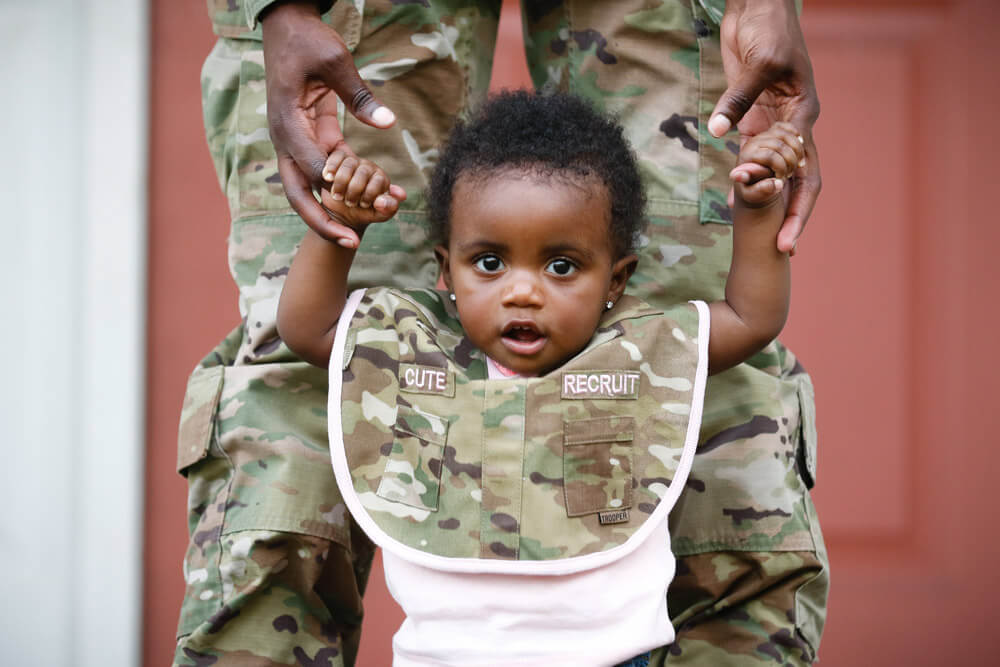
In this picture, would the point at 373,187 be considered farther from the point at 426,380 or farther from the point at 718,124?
the point at 718,124

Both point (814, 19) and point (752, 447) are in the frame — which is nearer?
point (752, 447)

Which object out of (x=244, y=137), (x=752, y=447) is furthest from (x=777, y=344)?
(x=244, y=137)

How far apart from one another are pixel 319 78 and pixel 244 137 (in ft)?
0.73

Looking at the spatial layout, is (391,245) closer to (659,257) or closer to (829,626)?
(659,257)

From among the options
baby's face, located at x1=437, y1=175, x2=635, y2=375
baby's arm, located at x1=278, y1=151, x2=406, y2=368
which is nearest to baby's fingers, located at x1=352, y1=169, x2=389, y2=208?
baby's arm, located at x1=278, y1=151, x2=406, y2=368

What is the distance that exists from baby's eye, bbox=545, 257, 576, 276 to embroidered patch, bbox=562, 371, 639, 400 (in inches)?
4.9

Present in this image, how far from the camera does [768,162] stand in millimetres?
1068

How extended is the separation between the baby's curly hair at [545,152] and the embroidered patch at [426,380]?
208 millimetres

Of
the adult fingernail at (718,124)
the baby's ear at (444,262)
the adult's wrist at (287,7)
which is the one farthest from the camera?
the baby's ear at (444,262)

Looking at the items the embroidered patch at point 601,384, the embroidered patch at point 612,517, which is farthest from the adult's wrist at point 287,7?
the embroidered patch at point 612,517

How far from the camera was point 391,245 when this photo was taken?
52.3 inches

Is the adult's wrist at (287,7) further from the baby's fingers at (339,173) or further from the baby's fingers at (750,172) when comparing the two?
the baby's fingers at (750,172)

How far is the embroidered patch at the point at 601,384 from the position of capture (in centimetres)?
115

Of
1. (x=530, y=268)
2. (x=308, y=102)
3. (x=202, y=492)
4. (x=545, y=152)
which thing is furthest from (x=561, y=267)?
(x=202, y=492)
